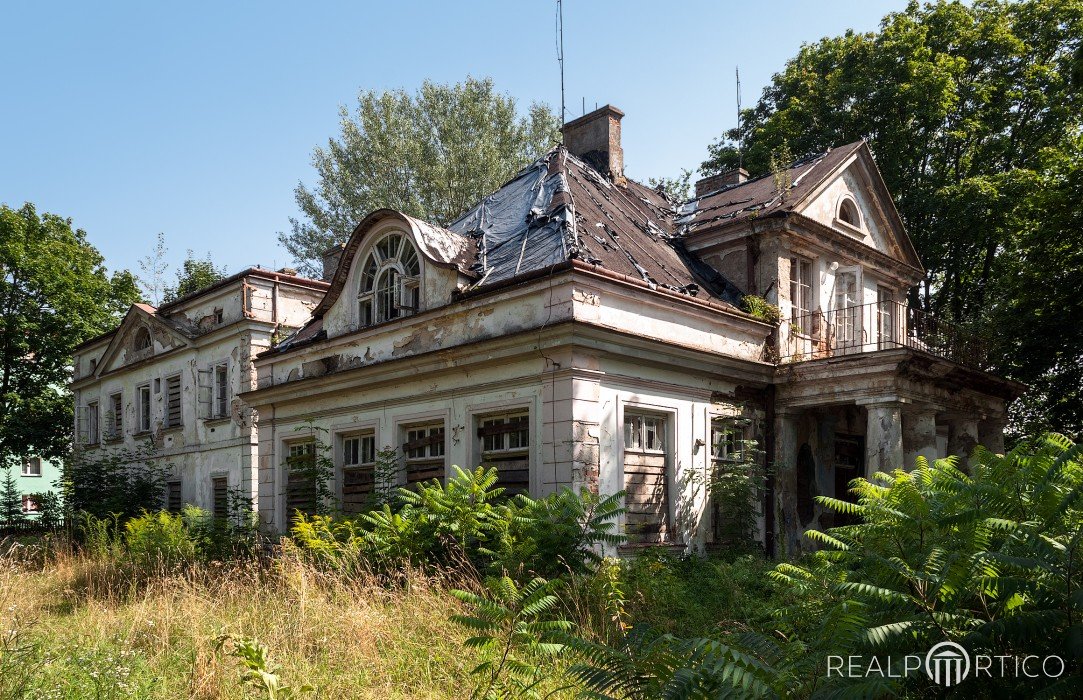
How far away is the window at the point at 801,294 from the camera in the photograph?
1588 cm

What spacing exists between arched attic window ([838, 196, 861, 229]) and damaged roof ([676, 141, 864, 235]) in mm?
901

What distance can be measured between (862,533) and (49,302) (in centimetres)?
3373

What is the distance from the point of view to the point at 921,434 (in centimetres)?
1434

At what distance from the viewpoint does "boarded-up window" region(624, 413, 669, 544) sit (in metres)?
12.9

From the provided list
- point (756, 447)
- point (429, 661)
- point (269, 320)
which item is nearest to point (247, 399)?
point (269, 320)

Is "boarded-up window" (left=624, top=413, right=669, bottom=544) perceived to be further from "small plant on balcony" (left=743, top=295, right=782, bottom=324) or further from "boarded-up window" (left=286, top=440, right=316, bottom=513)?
"boarded-up window" (left=286, top=440, right=316, bottom=513)

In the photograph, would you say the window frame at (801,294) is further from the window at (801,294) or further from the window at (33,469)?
the window at (33,469)

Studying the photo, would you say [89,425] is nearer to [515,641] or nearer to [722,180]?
[722,180]

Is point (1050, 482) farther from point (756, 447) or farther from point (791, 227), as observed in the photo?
point (791, 227)

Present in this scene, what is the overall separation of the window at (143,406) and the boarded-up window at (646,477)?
755 inches

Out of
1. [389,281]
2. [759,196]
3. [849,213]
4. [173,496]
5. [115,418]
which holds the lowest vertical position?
[173,496]

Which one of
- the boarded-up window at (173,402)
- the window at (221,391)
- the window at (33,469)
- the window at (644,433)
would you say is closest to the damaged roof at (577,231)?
the window at (644,433)

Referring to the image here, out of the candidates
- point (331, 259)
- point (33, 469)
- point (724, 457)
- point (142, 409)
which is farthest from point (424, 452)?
point (33, 469)

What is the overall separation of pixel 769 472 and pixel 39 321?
29024mm
